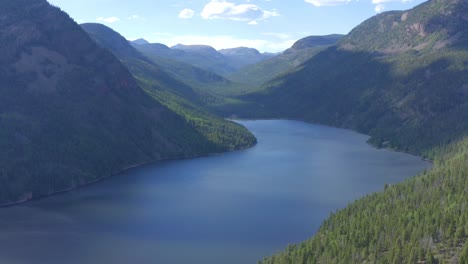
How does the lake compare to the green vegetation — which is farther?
the lake

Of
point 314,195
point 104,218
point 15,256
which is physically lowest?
point 15,256

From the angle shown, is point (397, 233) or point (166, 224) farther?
point (166, 224)

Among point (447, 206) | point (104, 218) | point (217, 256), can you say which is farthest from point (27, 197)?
point (447, 206)

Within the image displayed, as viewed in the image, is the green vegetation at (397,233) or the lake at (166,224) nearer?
the green vegetation at (397,233)

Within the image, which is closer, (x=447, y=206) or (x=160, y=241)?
(x=447, y=206)

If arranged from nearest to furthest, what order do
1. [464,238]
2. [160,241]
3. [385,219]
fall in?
[464,238] < [385,219] < [160,241]

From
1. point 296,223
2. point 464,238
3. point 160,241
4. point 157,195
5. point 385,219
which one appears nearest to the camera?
point 464,238

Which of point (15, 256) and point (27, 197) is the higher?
point (27, 197)

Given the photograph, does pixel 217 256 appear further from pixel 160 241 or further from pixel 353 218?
pixel 353 218
